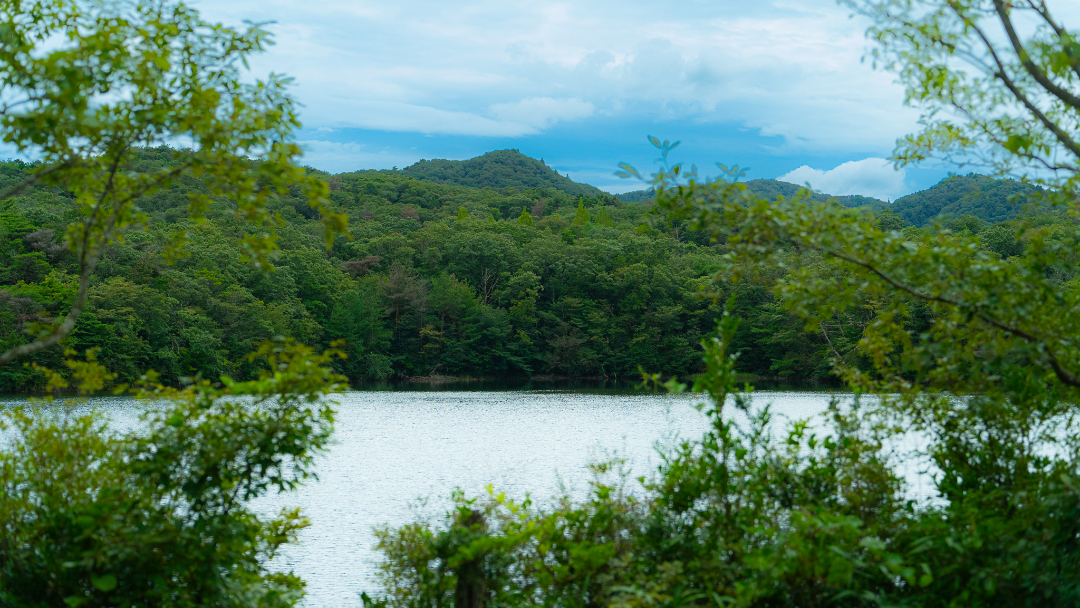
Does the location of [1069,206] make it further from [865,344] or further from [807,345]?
[807,345]

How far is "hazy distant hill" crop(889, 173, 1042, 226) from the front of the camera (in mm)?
4781

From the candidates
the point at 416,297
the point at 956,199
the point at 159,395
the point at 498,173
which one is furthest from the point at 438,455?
the point at 498,173

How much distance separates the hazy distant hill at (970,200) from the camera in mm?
4781

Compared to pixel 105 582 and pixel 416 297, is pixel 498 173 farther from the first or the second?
pixel 105 582

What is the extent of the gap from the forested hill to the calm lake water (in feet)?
308

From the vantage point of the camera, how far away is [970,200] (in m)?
5.14

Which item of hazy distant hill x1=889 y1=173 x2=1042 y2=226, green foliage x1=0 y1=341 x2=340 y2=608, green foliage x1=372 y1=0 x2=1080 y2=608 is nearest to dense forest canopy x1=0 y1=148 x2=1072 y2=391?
hazy distant hill x1=889 y1=173 x2=1042 y2=226

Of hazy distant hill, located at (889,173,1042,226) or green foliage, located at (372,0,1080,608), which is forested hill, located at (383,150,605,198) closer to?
hazy distant hill, located at (889,173,1042,226)

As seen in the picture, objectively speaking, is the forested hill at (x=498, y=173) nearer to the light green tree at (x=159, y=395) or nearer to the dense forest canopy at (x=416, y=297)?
the dense forest canopy at (x=416, y=297)

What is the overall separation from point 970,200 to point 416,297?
51569 mm

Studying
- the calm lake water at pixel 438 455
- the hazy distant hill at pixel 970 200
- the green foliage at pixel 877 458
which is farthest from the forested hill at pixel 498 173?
the green foliage at pixel 877 458

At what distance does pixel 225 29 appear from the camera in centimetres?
412

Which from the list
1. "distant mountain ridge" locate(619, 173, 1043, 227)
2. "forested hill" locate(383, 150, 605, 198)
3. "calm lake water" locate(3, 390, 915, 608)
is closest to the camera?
"distant mountain ridge" locate(619, 173, 1043, 227)

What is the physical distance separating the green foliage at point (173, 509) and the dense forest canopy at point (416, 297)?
114 ft
